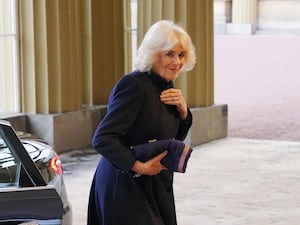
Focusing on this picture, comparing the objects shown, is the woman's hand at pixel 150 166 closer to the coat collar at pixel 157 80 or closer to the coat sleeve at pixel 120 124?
the coat sleeve at pixel 120 124

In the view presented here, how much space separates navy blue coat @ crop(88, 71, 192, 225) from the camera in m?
3.93

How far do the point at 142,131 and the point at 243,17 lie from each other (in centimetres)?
3582

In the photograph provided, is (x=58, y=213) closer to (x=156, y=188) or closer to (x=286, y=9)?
(x=156, y=188)

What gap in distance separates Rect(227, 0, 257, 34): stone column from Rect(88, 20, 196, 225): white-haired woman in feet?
115

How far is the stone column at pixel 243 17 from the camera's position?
127 feet

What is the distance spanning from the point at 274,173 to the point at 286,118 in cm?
500

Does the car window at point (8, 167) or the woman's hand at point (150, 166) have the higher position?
the car window at point (8, 167)

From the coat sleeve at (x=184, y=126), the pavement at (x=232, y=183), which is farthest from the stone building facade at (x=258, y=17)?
the coat sleeve at (x=184, y=126)

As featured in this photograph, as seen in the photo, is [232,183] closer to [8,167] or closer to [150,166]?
[150,166]

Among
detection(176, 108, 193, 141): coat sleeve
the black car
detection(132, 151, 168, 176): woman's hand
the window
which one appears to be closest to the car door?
the black car

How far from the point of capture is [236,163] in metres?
9.41

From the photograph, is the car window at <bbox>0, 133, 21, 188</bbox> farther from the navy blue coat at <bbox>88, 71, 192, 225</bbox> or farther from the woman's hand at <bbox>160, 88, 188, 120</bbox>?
the woman's hand at <bbox>160, 88, 188, 120</bbox>

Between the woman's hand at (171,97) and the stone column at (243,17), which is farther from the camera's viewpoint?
the stone column at (243,17)

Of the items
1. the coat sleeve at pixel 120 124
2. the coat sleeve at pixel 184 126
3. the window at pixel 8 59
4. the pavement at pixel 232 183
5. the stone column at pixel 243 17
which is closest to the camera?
the coat sleeve at pixel 120 124
